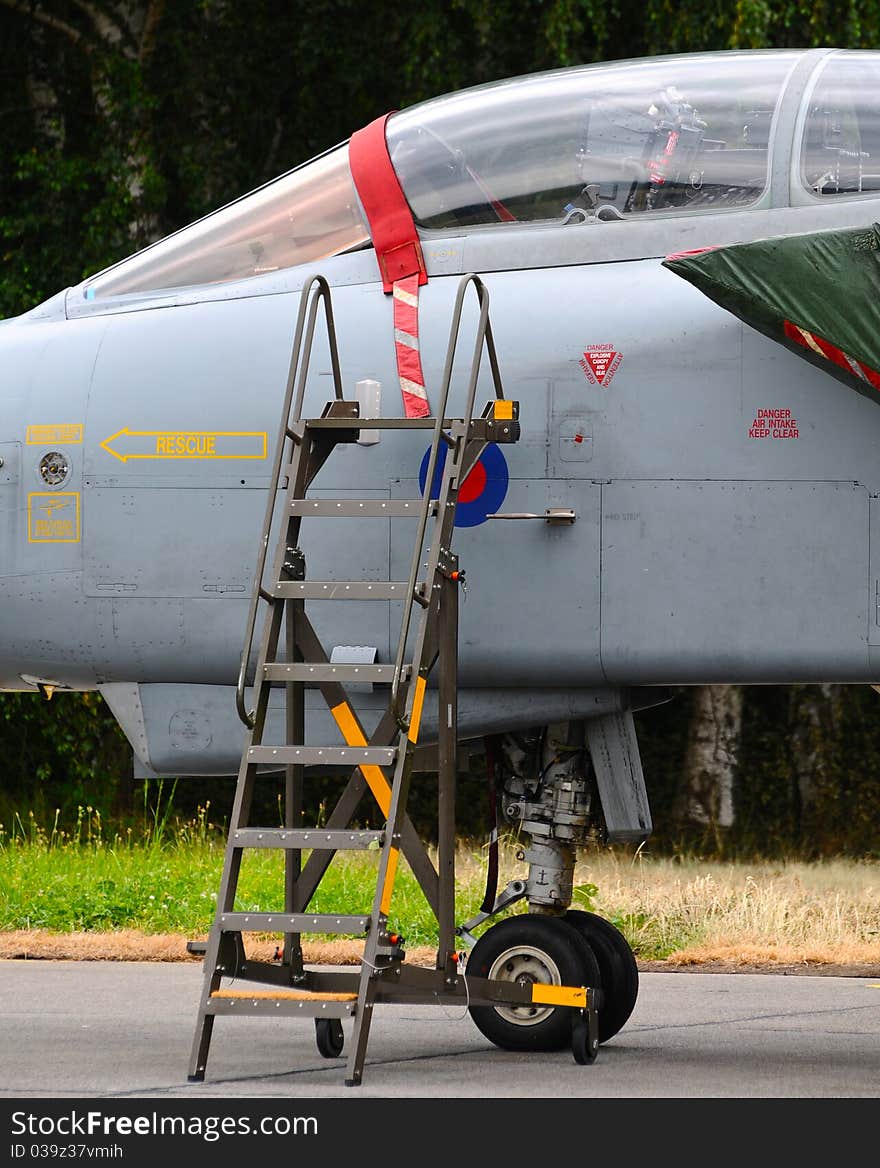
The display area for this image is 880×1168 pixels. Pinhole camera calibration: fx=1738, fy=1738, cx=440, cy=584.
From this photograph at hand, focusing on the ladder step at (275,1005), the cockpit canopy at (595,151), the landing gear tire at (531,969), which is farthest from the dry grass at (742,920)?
the cockpit canopy at (595,151)

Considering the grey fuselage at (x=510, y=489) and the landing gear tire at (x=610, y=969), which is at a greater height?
the grey fuselage at (x=510, y=489)

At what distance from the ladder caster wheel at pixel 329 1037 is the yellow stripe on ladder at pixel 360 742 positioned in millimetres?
1079

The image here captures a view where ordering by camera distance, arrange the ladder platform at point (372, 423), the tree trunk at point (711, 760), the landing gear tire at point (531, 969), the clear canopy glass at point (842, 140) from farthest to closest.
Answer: the tree trunk at point (711, 760), the landing gear tire at point (531, 969), the clear canopy glass at point (842, 140), the ladder platform at point (372, 423)

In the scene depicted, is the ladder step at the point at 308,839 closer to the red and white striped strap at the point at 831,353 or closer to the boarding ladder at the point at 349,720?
the boarding ladder at the point at 349,720

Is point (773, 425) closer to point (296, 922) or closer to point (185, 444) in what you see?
point (185, 444)

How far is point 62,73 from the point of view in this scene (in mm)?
18781

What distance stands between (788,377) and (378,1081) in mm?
2869

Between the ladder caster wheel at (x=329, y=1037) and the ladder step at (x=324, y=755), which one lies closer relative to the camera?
the ladder step at (x=324, y=755)

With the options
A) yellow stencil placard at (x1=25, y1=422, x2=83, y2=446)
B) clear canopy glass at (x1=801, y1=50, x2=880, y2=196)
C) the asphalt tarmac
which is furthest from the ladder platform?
the asphalt tarmac

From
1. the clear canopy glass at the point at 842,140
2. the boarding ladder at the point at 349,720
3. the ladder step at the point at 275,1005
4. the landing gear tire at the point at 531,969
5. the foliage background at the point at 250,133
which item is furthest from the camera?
the foliage background at the point at 250,133

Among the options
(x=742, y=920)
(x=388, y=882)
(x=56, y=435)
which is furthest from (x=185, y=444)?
(x=742, y=920)

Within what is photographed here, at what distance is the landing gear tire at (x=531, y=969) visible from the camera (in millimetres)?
6691

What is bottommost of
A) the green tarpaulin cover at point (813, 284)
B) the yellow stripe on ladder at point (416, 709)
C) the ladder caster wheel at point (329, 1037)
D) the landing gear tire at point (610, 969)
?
the ladder caster wheel at point (329, 1037)

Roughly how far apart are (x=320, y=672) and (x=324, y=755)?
30cm
